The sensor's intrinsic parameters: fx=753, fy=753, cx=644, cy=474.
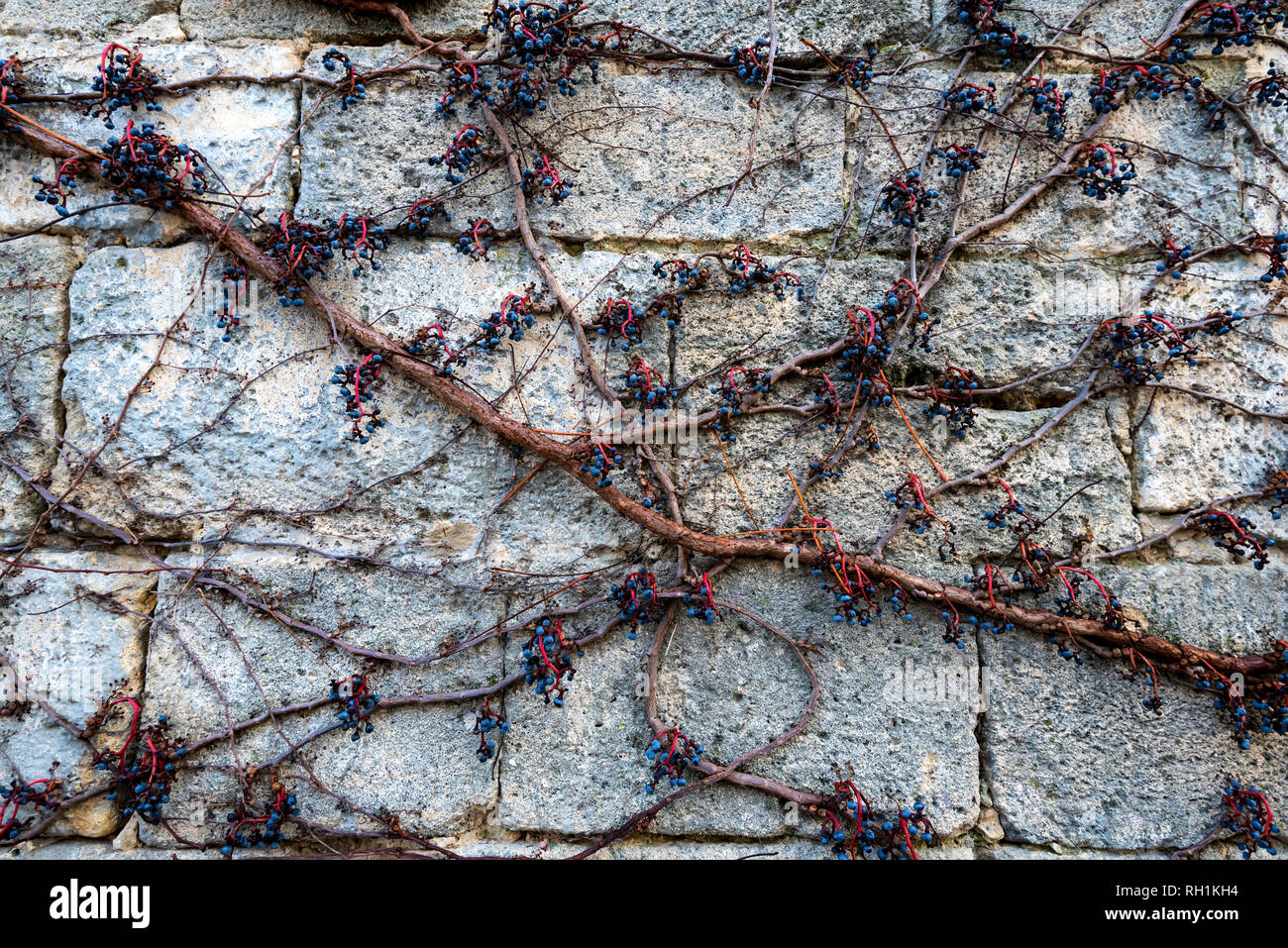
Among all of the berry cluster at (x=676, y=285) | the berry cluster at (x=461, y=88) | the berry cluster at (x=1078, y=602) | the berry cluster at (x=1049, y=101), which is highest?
the berry cluster at (x=461, y=88)

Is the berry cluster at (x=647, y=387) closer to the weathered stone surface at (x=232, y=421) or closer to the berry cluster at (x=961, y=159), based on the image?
the weathered stone surface at (x=232, y=421)

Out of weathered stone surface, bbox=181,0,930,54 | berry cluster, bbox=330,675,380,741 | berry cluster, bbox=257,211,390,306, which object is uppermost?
weathered stone surface, bbox=181,0,930,54

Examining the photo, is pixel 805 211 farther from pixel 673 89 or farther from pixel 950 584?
pixel 950 584

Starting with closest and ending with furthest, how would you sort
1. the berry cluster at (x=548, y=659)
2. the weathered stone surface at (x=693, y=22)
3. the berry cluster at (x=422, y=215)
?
the berry cluster at (x=548, y=659) < the berry cluster at (x=422, y=215) < the weathered stone surface at (x=693, y=22)

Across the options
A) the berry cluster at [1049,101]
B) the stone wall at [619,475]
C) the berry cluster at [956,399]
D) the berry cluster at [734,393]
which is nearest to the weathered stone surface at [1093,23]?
the stone wall at [619,475]

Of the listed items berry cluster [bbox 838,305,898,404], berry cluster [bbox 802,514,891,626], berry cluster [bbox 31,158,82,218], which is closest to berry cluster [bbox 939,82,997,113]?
berry cluster [bbox 838,305,898,404]

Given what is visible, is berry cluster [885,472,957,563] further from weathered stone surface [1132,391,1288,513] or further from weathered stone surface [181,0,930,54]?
weathered stone surface [181,0,930,54]
